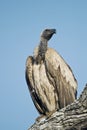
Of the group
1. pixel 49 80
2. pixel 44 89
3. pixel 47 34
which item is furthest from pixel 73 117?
pixel 47 34

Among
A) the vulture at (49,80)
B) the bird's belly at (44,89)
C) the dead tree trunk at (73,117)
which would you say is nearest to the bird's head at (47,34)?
the vulture at (49,80)

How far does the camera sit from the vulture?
476 inches

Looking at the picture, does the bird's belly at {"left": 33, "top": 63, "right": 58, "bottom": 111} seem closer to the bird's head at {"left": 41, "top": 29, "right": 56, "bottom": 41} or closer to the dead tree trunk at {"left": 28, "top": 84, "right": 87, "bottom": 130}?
the bird's head at {"left": 41, "top": 29, "right": 56, "bottom": 41}

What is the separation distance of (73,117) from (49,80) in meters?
3.03

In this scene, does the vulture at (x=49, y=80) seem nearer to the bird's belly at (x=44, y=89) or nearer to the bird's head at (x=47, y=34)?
the bird's belly at (x=44, y=89)

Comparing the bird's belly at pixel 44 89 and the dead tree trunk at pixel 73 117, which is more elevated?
the bird's belly at pixel 44 89

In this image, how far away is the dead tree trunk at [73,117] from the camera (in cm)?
918

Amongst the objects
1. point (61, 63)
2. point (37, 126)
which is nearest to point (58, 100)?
point (61, 63)

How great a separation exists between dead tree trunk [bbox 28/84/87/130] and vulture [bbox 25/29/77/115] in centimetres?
224

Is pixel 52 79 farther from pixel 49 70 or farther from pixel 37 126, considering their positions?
pixel 37 126

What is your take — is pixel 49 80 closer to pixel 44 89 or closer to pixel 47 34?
pixel 44 89

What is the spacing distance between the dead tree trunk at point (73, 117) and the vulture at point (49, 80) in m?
2.24

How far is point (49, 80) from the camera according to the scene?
12227 mm

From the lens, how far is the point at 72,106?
30.8 ft
